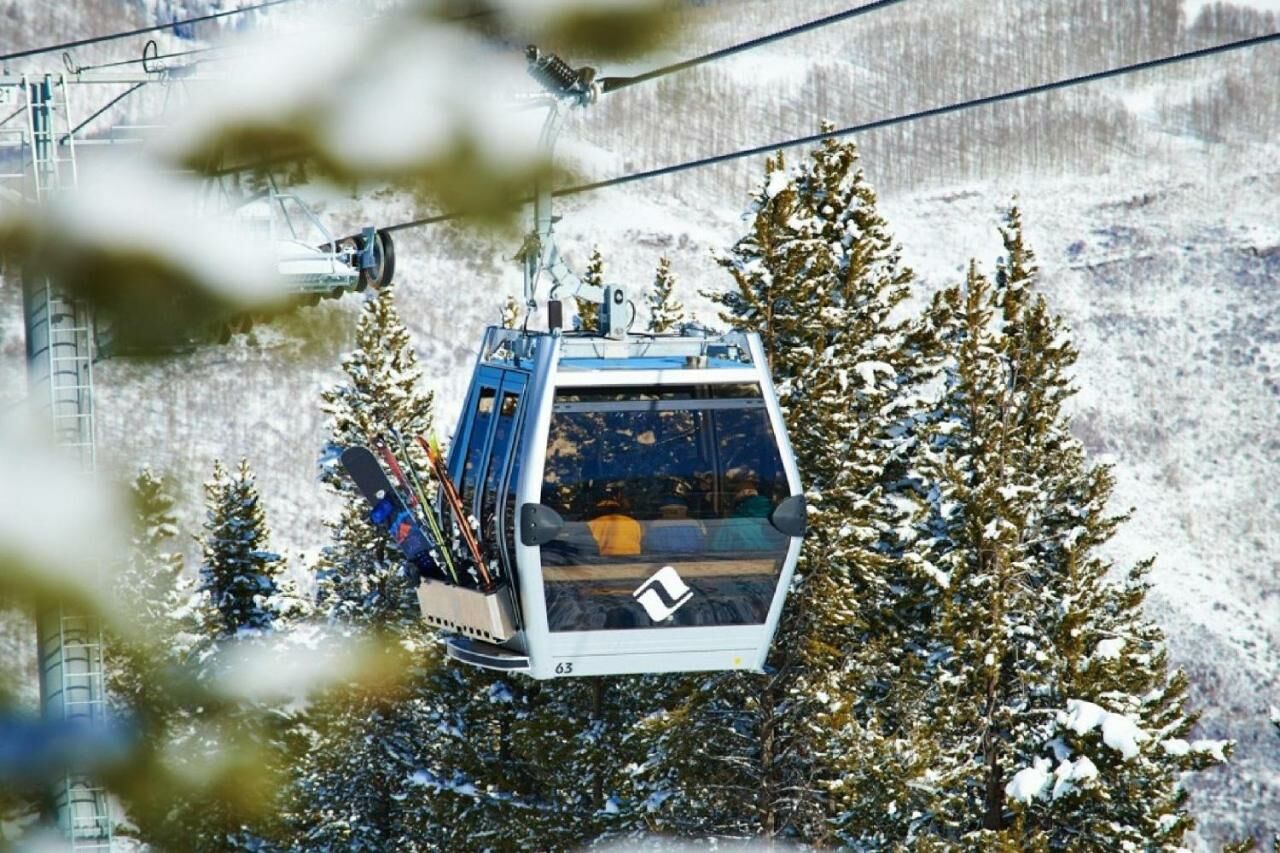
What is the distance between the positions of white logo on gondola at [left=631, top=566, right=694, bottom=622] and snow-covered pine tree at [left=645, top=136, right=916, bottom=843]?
27.2 feet

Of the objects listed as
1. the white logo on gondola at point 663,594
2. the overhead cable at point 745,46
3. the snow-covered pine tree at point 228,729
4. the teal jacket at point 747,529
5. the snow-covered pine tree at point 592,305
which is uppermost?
the overhead cable at point 745,46

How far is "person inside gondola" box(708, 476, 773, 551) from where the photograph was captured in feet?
42.2

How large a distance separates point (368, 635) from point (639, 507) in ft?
55.5

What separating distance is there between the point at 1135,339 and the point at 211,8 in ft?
251

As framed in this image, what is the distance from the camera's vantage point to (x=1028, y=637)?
22812 mm

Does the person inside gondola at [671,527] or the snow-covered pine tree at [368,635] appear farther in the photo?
the snow-covered pine tree at [368,635]

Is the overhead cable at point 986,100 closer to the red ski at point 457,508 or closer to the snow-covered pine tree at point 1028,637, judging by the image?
the red ski at point 457,508

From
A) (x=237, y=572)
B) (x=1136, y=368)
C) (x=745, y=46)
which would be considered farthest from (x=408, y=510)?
(x=1136, y=368)

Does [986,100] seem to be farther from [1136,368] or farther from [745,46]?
[1136,368]

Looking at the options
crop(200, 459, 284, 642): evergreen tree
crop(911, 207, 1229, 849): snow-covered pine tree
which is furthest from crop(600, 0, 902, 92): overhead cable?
crop(200, 459, 284, 642): evergreen tree

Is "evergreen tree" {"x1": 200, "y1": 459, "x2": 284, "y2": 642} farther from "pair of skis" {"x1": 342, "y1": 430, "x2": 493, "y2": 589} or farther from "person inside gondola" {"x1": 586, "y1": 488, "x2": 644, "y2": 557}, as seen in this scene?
"person inside gondola" {"x1": 586, "y1": 488, "x2": 644, "y2": 557}

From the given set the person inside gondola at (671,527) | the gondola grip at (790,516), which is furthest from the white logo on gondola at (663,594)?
the gondola grip at (790,516)

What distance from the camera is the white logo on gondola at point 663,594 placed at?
1285 cm

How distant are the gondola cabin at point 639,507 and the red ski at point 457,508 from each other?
11.5 inches
